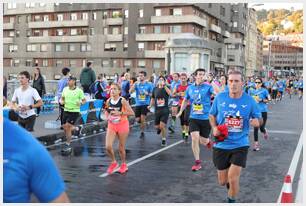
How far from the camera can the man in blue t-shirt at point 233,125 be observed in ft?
20.1

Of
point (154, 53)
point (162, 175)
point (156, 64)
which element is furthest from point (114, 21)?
point (162, 175)

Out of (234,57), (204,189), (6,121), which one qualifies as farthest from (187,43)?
(234,57)

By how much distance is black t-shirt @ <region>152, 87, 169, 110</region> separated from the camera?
496 inches

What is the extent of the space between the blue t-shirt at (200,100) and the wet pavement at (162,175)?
1017mm

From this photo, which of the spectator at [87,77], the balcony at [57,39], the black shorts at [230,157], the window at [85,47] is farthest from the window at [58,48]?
the black shorts at [230,157]

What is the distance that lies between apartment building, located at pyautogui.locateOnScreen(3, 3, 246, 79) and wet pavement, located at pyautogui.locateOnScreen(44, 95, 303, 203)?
4892 cm

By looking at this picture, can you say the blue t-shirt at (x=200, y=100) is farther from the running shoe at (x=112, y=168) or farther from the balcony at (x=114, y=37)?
the balcony at (x=114, y=37)

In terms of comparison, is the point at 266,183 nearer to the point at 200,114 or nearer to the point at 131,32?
the point at 200,114

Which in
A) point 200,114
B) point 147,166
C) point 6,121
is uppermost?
point 6,121

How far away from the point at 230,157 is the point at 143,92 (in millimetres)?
8070

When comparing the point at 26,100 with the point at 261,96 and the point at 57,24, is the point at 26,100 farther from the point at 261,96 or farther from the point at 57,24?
the point at 57,24

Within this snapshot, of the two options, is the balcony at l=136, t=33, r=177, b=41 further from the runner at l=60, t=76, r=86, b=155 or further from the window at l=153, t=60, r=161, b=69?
the runner at l=60, t=76, r=86, b=155

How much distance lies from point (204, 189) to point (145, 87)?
6.97 meters

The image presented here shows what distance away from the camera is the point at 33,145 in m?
2.30
